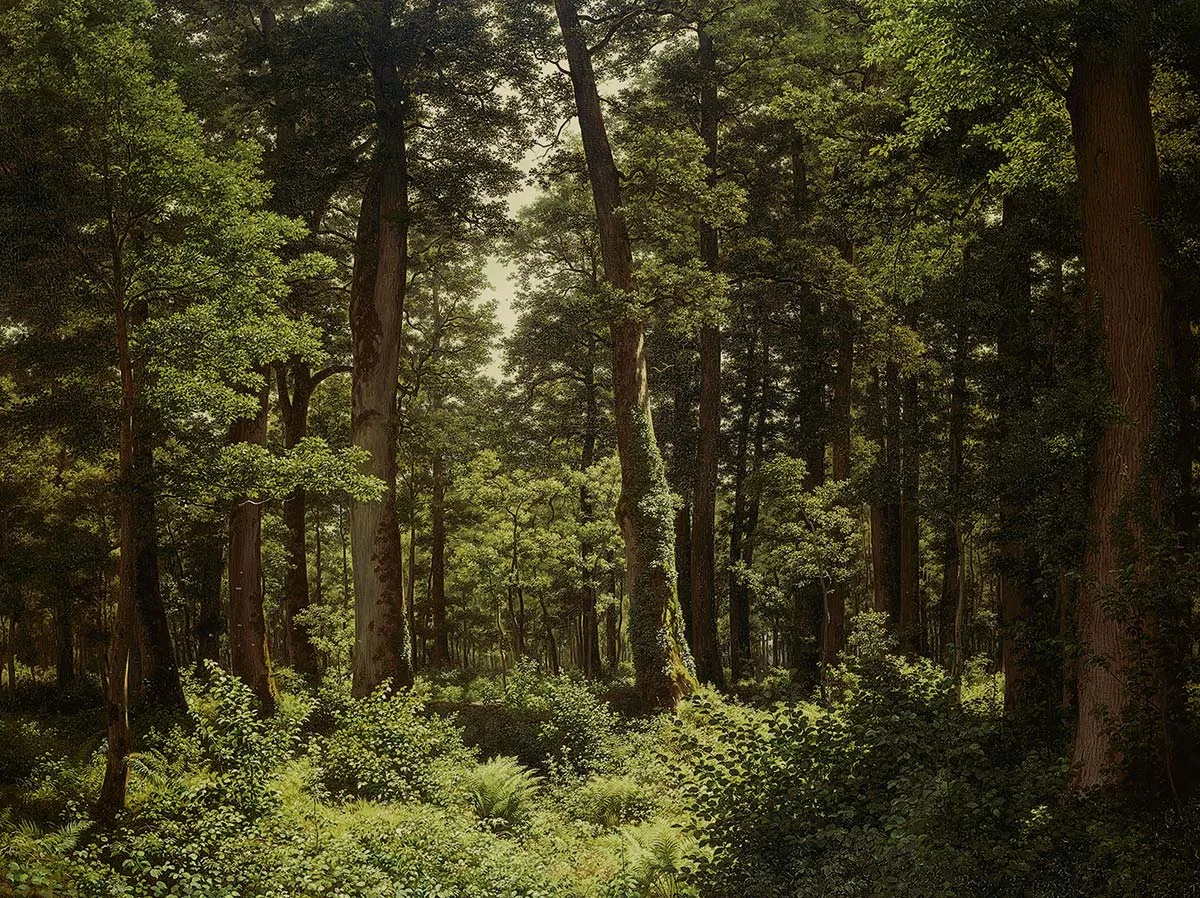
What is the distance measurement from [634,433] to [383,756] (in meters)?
7.45

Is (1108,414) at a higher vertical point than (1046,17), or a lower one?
lower

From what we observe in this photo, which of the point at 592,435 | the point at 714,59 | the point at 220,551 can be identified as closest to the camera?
the point at 714,59

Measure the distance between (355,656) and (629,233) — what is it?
405 inches

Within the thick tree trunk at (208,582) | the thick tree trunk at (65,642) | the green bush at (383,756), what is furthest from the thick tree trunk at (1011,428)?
the thick tree trunk at (65,642)

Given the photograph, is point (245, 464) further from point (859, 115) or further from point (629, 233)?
point (859, 115)

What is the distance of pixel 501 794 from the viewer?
1105 cm

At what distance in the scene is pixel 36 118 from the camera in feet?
30.2

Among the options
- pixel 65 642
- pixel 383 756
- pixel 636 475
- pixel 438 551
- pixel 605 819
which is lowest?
pixel 605 819

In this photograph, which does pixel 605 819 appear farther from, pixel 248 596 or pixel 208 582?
pixel 208 582

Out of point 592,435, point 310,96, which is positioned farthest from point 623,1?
point 592,435

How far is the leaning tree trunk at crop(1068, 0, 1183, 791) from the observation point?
7719 millimetres

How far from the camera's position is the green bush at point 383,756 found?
10.8 meters

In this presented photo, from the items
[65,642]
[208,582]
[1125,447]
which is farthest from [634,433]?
[65,642]

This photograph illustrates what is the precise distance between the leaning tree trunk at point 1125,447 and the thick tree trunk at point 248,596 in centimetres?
1486
